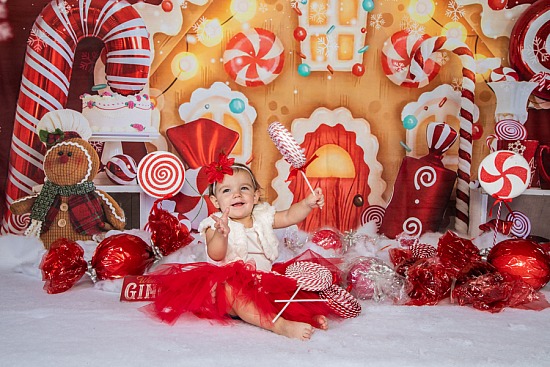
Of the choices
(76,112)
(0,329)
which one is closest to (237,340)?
(0,329)

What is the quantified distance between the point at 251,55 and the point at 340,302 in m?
1.83

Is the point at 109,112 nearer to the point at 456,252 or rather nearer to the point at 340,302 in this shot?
the point at 340,302

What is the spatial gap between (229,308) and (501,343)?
923 mm

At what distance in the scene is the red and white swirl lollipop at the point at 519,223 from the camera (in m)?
3.26

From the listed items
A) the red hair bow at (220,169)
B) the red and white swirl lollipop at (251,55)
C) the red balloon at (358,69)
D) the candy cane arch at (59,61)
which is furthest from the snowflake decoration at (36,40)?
the red balloon at (358,69)

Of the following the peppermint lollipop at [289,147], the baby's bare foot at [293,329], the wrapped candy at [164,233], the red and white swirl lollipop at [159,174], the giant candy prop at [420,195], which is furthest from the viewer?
the giant candy prop at [420,195]

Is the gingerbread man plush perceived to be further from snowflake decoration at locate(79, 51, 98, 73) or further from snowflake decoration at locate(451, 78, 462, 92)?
snowflake decoration at locate(451, 78, 462, 92)

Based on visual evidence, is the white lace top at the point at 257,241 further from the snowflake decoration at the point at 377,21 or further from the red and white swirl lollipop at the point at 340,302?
the snowflake decoration at the point at 377,21

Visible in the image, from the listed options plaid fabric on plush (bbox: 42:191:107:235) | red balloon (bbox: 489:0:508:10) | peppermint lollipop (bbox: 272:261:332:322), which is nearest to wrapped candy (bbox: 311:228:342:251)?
peppermint lollipop (bbox: 272:261:332:322)

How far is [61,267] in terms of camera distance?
90.5 inches

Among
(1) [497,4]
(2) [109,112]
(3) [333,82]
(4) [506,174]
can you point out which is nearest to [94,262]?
(2) [109,112]

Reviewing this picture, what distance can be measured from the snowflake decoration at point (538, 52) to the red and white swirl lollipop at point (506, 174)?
806 mm

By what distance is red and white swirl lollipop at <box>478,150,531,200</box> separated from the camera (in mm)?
2789

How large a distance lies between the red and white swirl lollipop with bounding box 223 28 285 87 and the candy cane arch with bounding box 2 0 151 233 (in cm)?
53
